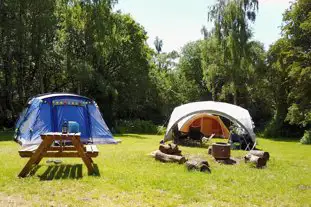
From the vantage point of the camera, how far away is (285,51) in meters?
21.5

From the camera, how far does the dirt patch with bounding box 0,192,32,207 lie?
471 cm

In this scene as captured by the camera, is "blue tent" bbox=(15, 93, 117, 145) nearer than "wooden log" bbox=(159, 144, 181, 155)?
No

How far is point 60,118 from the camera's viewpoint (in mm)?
11844

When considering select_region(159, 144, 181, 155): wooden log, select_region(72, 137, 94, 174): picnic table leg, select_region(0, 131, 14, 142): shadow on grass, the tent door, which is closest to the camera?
select_region(72, 137, 94, 174): picnic table leg

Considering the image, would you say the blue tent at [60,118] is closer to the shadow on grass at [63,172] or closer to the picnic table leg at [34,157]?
the shadow on grass at [63,172]

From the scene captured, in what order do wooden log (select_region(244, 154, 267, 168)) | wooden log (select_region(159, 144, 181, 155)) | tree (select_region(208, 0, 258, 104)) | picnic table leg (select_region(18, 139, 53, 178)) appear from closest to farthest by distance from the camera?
picnic table leg (select_region(18, 139, 53, 178)) → wooden log (select_region(244, 154, 267, 168)) → wooden log (select_region(159, 144, 181, 155)) → tree (select_region(208, 0, 258, 104))

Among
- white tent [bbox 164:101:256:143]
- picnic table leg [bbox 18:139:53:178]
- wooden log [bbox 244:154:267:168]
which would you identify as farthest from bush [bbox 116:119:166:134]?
picnic table leg [bbox 18:139:53:178]

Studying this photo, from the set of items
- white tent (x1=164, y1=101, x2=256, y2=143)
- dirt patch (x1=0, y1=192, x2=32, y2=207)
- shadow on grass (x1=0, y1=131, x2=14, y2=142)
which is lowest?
dirt patch (x1=0, y1=192, x2=32, y2=207)

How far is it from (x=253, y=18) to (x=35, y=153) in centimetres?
2008

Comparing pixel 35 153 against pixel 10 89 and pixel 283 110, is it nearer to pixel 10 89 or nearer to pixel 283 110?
pixel 10 89

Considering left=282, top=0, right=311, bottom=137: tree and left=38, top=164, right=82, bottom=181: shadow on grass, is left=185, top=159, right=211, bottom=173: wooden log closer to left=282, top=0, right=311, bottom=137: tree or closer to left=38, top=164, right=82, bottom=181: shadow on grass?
left=38, top=164, right=82, bottom=181: shadow on grass

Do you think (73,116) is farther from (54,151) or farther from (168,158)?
(54,151)

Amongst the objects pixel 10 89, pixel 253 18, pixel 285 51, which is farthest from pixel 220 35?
pixel 10 89

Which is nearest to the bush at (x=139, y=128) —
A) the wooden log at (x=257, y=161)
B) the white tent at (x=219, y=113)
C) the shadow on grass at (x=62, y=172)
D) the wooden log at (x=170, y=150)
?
the white tent at (x=219, y=113)
